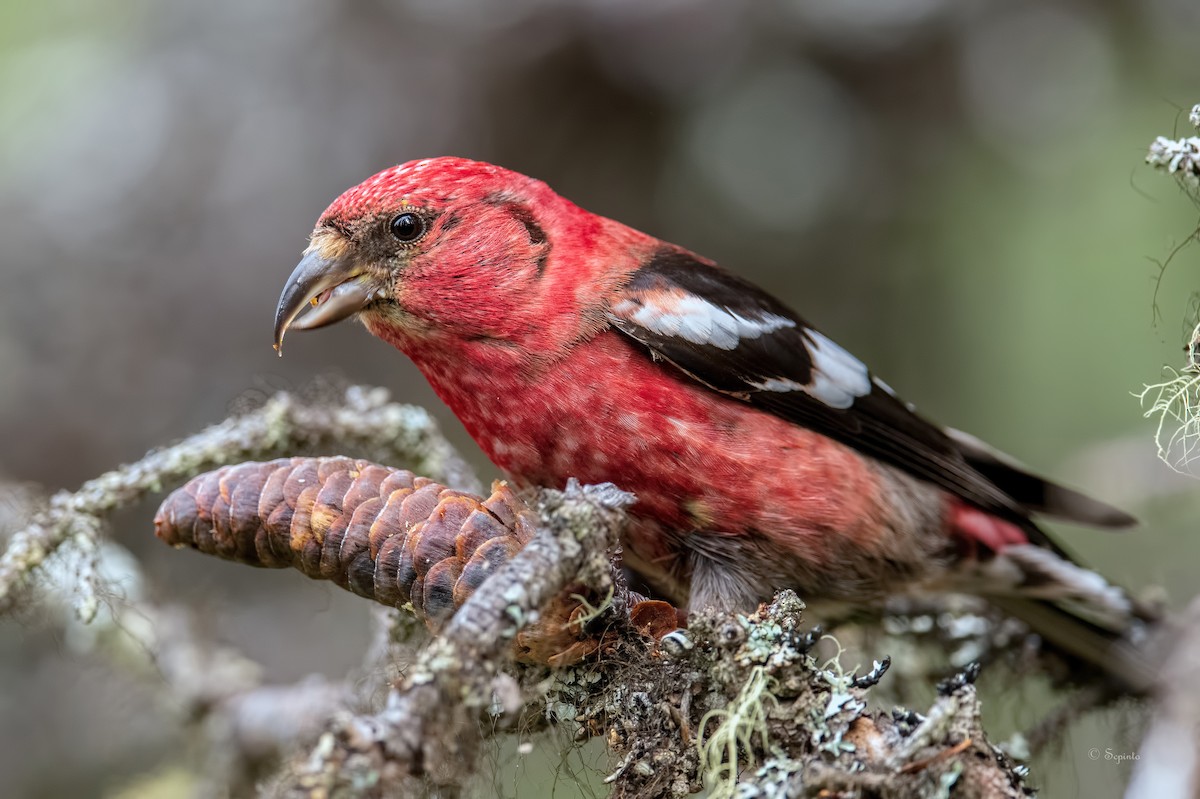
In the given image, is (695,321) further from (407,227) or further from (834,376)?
(407,227)

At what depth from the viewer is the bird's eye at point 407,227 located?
263 centimetres

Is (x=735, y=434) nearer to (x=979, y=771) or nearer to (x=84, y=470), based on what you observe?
(x=979, y=771)

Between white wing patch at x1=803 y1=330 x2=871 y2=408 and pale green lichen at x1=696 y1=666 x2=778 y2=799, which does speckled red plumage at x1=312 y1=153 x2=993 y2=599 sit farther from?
pale green lichen at x1=696 y1=666 x2=778 y2=799

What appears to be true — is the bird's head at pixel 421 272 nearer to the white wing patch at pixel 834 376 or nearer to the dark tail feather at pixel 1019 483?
the white wing patch at pixel 834 376

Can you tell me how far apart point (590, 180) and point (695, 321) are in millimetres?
2451

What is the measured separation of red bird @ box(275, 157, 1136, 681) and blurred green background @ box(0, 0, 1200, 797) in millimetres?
1790

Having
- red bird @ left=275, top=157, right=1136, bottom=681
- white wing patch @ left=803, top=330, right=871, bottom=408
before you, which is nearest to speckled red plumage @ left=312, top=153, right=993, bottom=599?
red bird @ left=275, top=157, right=1136, bottom=681

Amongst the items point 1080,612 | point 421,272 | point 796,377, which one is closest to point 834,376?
point 796,377

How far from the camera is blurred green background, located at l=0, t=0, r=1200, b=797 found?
14.8 feet

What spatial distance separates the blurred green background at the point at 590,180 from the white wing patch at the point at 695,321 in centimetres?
210

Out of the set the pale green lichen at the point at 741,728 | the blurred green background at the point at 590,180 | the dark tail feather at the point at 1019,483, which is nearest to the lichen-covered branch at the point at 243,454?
the pale green lichen at the point at 741,728

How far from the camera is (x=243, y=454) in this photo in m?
2.58

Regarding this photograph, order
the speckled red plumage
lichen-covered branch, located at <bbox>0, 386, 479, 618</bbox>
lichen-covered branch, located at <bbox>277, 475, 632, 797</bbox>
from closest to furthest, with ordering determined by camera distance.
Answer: lichen-covered branch, located at <bbox>277, 475, 632, 797</bbox>, lichen-covered branch, located at <bbox>0, 386, 479, 618</bbox>, the speckled red plumage

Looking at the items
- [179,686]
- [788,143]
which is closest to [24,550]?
[179,686]
